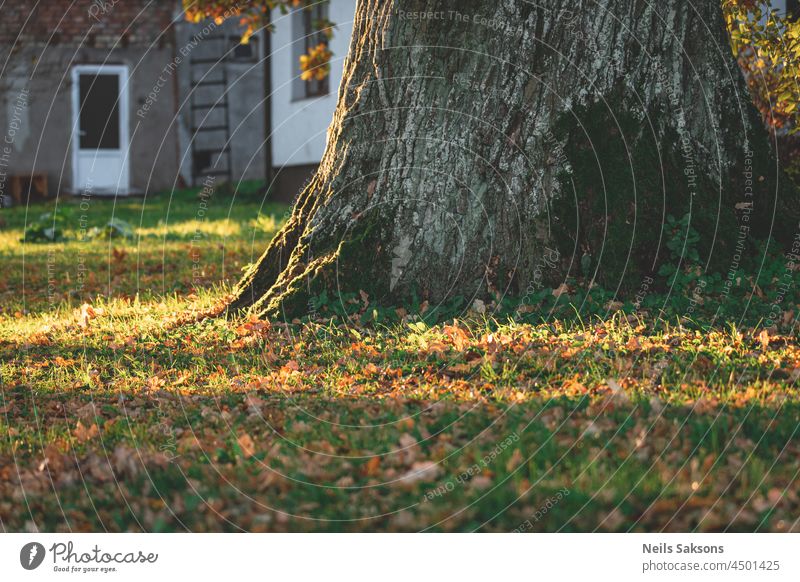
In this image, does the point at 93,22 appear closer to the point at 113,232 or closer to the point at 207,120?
the point at 207,120

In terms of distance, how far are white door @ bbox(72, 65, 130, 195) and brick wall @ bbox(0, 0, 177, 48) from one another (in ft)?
2.65

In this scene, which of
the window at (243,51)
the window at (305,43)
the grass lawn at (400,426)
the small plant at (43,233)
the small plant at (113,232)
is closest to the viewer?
the grass lawn at (400,426)

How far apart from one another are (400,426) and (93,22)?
22062 millimetres

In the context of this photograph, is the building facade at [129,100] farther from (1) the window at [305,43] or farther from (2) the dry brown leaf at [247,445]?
(2) the dry brown leaf at [247,445]

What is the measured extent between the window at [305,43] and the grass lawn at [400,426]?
11.6m

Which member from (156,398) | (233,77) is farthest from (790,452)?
(233,77)

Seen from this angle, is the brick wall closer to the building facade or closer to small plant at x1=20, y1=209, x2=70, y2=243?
the building facade

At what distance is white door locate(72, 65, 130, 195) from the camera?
79.0 feet

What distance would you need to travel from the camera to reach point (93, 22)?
77.8 ft

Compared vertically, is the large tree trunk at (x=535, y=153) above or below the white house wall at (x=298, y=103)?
below

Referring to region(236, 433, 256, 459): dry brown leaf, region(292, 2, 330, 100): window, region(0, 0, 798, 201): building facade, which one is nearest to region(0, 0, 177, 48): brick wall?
region(0, 0, 798, 201): building facade

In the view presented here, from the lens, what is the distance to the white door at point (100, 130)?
79.0 ft

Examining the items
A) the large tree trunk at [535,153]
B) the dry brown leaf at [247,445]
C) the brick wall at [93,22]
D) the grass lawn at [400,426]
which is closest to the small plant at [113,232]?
the grass lawn at [400,426]
